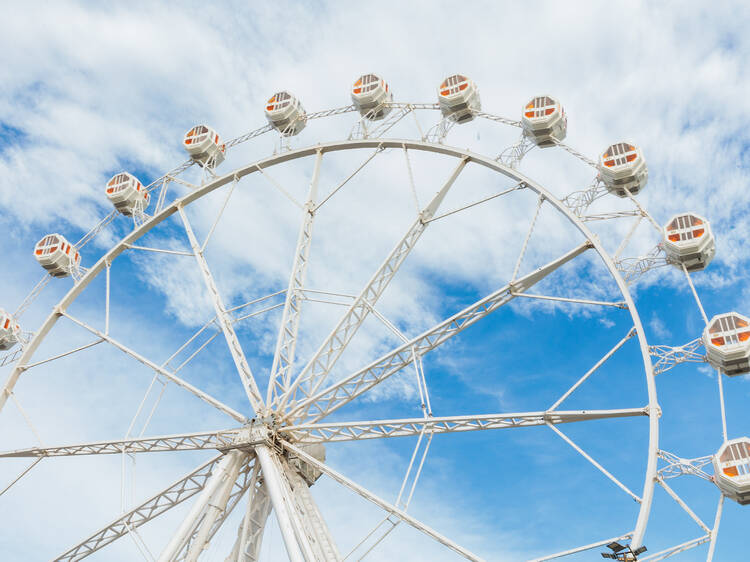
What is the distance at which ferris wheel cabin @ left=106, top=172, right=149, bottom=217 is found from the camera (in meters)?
27.8

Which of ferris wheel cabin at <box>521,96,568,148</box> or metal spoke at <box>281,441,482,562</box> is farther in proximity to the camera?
ferris wheel cabin at <box>521,96,568,148</box>

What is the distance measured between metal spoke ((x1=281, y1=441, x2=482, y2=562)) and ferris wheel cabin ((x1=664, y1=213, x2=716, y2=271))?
9.22 m

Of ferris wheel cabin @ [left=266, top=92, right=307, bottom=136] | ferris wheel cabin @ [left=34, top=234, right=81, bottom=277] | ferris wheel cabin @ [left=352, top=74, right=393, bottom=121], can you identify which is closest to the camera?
ferris wheel cabin @ [left=352, top=74, right=393, bottom=121]

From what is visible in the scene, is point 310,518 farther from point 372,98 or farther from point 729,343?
point 372,98

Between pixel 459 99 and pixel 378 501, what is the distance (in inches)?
530

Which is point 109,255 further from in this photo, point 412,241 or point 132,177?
point 412,241

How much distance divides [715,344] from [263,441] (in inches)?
457

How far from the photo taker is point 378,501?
56.1 ft

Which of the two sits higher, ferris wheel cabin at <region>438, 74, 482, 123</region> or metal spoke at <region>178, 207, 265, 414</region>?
ferris wheel cabin at <region>438, 74, 482, 123</region>

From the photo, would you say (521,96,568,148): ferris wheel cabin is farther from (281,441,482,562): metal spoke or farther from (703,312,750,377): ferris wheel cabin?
(281,441,482,562): metal spoke

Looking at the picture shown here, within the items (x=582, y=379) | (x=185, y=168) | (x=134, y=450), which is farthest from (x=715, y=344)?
(x=185, y=168)

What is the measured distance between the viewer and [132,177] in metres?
28.3

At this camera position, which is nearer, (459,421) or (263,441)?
(459,421)

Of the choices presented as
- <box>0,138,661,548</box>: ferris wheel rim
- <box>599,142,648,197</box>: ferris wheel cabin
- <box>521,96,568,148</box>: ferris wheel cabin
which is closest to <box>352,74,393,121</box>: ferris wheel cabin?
<box>0,138,661,548</box>: ferris wheel rim
